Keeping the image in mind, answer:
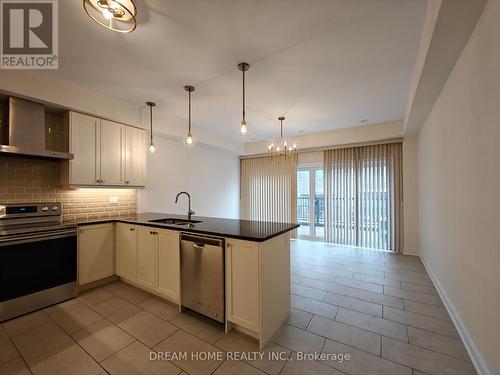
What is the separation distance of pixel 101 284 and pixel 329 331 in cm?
312

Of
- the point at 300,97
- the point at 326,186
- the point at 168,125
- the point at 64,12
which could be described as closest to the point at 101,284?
the point at 168,125

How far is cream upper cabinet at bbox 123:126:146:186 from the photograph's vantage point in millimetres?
3508

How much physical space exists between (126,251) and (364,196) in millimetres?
4871

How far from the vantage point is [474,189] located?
5.39 feet

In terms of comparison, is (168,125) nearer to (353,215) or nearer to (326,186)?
(326,186)

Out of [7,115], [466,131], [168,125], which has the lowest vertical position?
[466,131]

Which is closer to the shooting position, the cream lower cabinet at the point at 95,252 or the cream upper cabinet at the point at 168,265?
the cream upper cabinet at the point at 168,265

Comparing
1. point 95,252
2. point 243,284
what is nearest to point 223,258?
point 243,284

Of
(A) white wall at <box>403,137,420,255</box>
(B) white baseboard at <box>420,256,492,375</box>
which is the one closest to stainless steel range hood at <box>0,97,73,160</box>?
(B) white baseboard at <box>420,256,492,375</box>

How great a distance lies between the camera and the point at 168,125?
165 inches

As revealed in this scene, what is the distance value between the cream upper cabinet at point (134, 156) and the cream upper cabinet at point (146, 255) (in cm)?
117

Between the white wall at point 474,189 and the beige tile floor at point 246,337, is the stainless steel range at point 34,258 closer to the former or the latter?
the beige tile floor at point 246,337

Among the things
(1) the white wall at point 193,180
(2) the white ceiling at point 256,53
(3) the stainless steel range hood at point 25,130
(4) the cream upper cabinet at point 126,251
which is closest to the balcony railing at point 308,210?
(1) the white wall at point 193,180

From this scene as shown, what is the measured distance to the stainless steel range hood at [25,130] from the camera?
7.98 feet
